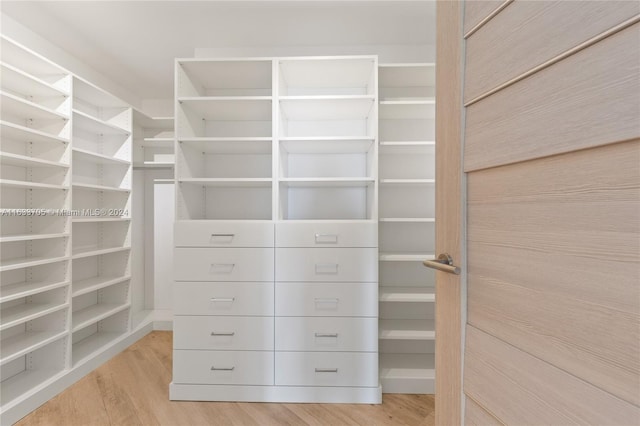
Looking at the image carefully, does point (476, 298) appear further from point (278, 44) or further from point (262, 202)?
point (278, 44)

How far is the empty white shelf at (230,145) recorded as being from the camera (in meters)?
2.08

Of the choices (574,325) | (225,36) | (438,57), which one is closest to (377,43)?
(225,36)

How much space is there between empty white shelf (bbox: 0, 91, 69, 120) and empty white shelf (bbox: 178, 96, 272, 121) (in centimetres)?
84

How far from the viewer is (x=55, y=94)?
223 centimetres

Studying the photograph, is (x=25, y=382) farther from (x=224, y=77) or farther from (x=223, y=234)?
(x=224, y=77)

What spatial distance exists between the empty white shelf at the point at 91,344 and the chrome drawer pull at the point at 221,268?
4.31 ft

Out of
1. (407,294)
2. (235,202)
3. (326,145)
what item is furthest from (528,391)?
(235,202)

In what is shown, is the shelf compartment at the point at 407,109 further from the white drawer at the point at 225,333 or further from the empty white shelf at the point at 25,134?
the empty white shelf at the point at 25,134

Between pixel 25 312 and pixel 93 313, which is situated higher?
pixel 25 312

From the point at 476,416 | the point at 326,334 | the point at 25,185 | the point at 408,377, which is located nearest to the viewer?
the point at 476,416

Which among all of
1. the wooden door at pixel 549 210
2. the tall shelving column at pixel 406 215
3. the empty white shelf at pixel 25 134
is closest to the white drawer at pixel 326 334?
the tall shelving column at pixel 406 215

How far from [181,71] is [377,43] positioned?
4.70 ft

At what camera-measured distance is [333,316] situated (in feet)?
6.63

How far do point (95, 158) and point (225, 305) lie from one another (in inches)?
68.4
